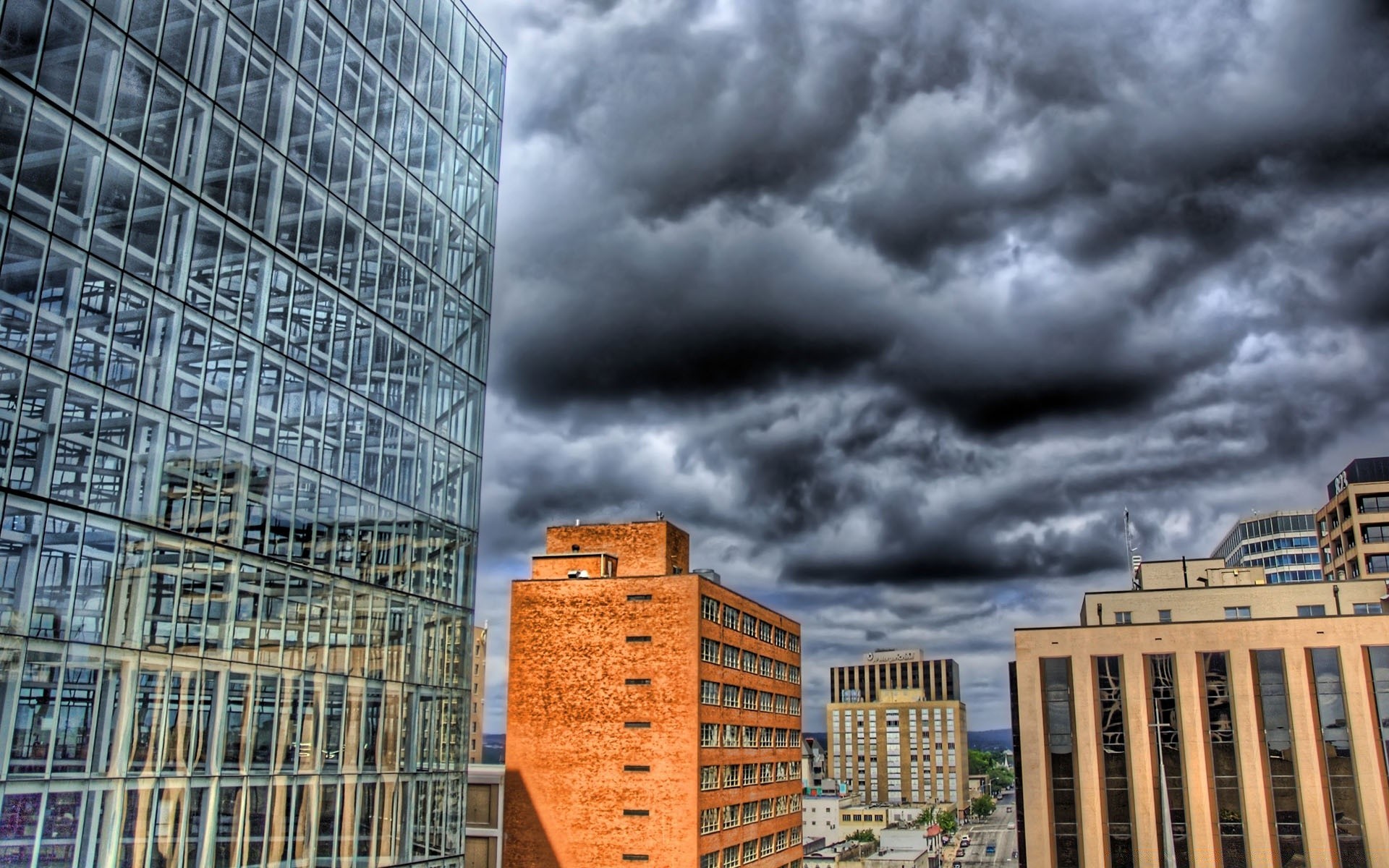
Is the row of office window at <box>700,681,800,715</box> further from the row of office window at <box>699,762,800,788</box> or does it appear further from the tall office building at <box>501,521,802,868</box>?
the row of office window at <box>699,762,800,788</box>

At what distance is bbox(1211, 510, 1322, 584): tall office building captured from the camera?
162 meters

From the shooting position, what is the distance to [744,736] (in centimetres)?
7950

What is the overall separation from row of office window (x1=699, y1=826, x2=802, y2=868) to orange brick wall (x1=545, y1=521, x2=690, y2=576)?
20.0 meters

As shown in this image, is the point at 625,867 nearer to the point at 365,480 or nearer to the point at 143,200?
the point at 365,480

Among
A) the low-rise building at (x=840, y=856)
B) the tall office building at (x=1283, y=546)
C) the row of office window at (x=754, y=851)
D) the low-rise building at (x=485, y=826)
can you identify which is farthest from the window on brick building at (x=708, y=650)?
the tall office building at (x=1283, y=546)

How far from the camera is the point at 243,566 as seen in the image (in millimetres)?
30234

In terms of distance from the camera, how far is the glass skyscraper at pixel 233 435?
2412 cm

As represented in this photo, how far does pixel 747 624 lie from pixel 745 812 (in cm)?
1390

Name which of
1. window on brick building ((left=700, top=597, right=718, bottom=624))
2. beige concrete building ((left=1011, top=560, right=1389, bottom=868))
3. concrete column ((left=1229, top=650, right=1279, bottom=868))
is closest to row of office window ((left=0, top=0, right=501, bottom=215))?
window on brick building ((left=700, top=597, right=718, bottom=624))

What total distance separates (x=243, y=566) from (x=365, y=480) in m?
7.11

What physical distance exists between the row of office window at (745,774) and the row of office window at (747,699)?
4245 mm

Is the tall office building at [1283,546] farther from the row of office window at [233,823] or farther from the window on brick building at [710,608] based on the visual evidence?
the row of office window at [233,823]

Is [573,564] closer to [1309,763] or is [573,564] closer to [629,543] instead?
[629,543]

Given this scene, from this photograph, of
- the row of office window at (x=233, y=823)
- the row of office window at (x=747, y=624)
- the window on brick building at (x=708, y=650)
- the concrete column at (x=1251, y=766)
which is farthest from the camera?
the row of office window at (x=747, y=624)
